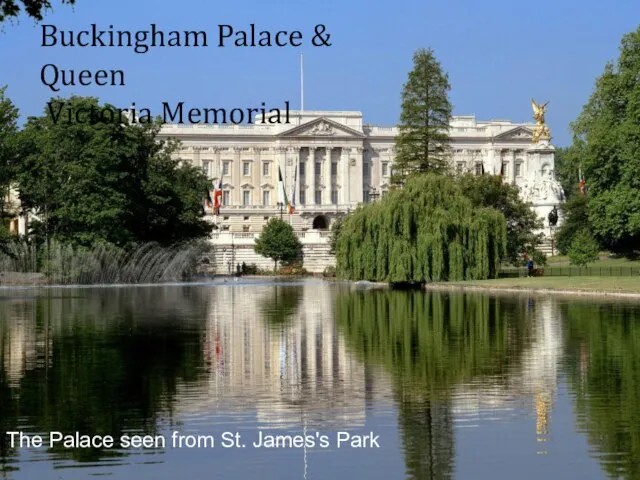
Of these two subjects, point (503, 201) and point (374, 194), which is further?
point (374, 194)

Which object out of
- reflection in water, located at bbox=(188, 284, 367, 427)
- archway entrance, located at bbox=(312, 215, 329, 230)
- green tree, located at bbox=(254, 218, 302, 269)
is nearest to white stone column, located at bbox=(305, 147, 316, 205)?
archway entrance, located at bbox=(312, 215, 329, 230)

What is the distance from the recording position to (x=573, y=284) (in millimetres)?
52781

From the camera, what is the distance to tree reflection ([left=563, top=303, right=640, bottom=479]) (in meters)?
14.3

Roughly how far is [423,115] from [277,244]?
84.5ft

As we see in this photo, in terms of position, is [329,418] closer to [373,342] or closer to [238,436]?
[238,436]

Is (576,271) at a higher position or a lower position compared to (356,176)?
lower

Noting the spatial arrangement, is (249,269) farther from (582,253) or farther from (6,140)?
(582,253)

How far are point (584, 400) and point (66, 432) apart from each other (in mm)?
6935

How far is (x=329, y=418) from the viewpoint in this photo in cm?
1658

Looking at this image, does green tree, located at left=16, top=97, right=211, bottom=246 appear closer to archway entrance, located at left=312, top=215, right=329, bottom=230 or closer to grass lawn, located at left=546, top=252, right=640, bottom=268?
grass lawn, located at left=546, top=252, right=640, bottom=268

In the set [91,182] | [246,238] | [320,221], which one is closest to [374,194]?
[246,238]

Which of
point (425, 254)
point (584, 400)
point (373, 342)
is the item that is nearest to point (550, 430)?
point (584, 400)

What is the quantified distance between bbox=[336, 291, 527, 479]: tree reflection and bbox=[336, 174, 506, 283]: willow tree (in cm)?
1213

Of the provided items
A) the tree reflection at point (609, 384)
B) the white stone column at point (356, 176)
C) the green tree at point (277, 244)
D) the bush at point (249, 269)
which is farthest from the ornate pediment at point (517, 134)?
the tree reflection at point (609, 384)
